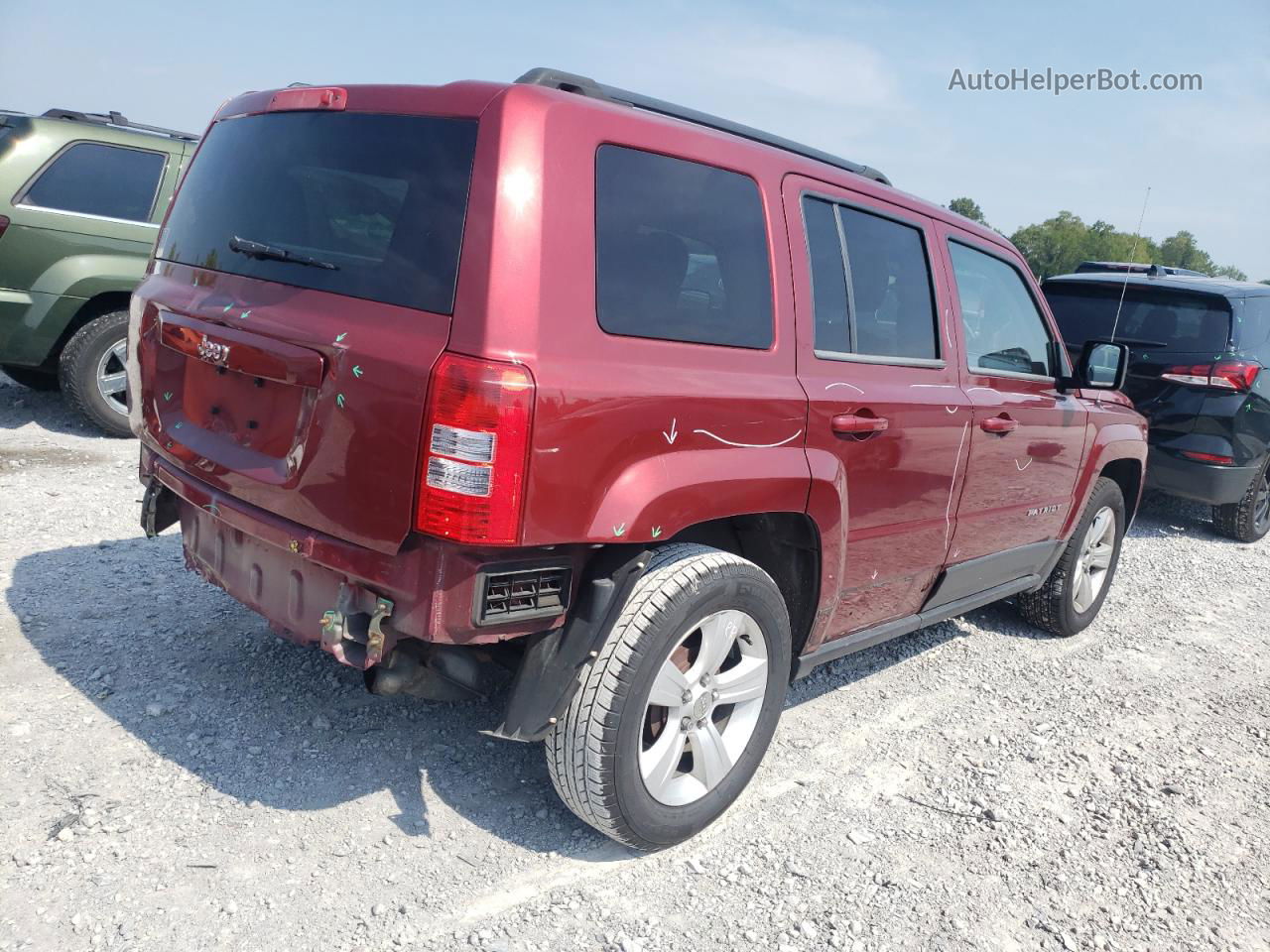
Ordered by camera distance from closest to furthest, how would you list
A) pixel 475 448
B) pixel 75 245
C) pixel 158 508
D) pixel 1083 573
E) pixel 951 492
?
1. pixel 475 448
2. pixel 158 508
3. pixel 951 492
4. pixel 1083 573
5. pixel 75 245

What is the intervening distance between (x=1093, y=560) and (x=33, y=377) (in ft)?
22.7

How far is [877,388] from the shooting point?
2957 mm

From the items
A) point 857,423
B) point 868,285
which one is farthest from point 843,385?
point 868,285

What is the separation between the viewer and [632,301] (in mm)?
2295

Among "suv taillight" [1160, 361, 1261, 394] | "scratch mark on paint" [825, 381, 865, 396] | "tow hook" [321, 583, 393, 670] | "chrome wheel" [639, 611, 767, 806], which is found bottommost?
"chrome wheel" [639, 611, 767, 806]

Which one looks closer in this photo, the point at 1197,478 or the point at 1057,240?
the point at 1197,478

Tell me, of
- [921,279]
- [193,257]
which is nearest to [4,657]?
[193,257]

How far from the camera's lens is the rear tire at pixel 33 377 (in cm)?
645

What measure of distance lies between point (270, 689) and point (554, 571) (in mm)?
1533

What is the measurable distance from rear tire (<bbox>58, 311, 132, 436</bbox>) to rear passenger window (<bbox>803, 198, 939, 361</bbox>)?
474 cm

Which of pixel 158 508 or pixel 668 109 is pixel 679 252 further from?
pixel 158 508

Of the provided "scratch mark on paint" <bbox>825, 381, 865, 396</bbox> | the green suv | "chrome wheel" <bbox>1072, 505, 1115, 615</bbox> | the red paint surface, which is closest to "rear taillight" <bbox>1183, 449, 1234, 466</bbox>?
"chrome wheel" <bbox>1072, 505, 1115, 615</bbox>

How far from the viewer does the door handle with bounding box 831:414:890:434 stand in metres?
2.78

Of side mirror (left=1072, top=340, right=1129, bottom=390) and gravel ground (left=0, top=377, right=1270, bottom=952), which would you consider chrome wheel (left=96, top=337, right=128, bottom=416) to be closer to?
gravel ground (left=0, top=377, right=1270, bottom=952)
